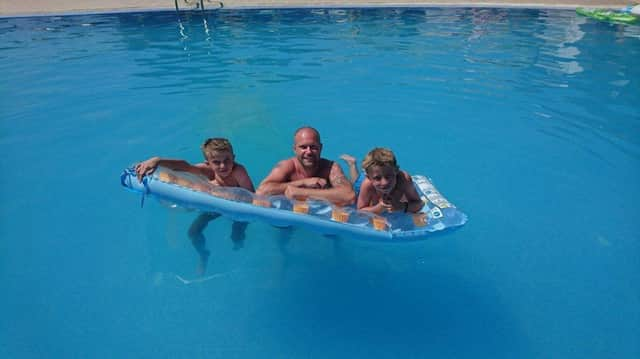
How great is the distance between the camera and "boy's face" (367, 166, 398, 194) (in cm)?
313

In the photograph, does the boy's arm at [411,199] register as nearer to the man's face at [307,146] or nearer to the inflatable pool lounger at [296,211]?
the inflatable pool lounger at [296,211]

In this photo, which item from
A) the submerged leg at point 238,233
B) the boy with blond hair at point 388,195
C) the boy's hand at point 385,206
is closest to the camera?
the boy with blond hair at point 388,195

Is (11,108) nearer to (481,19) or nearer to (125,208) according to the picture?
(125,208)

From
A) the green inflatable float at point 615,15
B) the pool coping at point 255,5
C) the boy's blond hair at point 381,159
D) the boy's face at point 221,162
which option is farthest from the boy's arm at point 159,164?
the pool coping at point 255,5

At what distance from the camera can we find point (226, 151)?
3.55m

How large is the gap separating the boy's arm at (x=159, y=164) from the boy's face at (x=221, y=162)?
0.80ft

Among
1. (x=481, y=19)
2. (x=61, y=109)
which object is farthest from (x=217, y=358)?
(x=481, y=19)

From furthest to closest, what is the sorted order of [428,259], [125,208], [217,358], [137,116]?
[137,116]
[125,208]
[428,259]
[217,358]

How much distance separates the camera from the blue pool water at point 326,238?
3186 mm

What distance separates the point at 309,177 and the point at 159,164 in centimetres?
122

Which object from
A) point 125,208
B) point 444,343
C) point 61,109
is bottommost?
point 444,343

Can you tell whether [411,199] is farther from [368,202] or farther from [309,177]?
[309,177]

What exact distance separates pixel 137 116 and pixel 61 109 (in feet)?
4.34

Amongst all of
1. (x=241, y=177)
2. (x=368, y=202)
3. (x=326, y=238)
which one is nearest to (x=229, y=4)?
(x=241, y=177)
